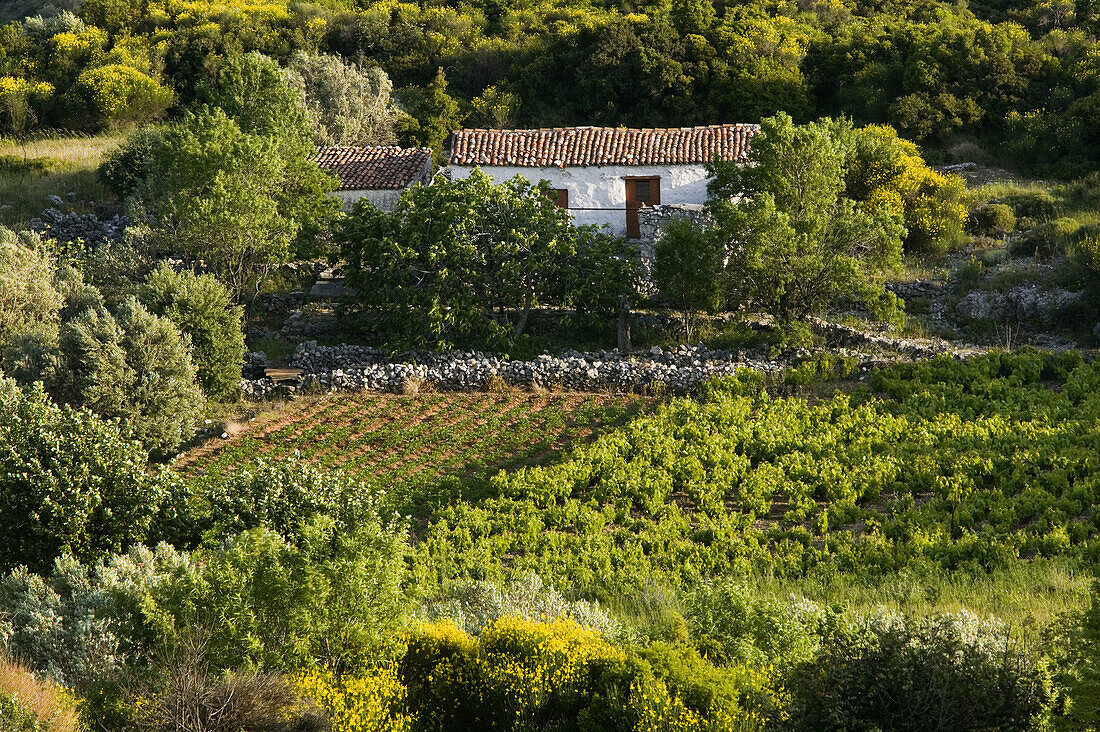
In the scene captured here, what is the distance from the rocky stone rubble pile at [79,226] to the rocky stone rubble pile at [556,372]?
11979mm

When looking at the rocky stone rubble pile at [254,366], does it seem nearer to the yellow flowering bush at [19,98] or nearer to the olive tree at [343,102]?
the olive tree at [343,102]

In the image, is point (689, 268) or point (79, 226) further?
point (79, 226)

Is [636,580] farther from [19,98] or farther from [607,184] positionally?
[19,98]

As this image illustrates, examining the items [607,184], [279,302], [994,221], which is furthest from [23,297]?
[994,221]

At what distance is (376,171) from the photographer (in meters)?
35.0

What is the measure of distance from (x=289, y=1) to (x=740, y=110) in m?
28.1

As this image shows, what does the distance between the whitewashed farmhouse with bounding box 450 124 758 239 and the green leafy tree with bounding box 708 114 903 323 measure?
446 centimetres

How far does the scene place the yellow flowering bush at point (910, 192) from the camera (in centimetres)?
3189

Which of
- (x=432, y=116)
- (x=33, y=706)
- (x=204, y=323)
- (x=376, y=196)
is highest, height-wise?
(x=432, y=116)

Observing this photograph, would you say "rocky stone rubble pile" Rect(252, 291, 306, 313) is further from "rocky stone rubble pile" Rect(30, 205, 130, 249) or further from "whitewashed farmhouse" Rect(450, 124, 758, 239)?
"whitewashed farmhouse" Rect(450, 124, 758, 239)

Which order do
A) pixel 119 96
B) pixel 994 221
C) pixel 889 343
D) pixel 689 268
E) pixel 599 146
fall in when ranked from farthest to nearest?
pixel 119 96
pixel 994 221
pixel 599 146
pixel 689 268
pixel 889 343

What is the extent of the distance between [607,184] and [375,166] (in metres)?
8.31

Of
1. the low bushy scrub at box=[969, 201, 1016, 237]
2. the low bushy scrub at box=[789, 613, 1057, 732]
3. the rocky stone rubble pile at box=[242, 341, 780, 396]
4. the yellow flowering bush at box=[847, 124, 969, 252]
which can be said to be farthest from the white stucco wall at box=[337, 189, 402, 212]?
the low bushy scrub at box=[789, 613, 1057, 732]

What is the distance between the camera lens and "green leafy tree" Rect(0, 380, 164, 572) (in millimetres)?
14109
